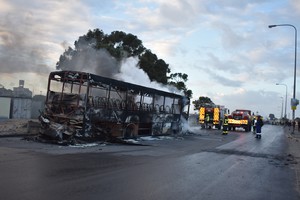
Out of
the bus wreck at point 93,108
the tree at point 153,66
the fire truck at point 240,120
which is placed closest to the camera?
the bus wreck at point 93,108

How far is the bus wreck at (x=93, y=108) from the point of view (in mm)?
16528

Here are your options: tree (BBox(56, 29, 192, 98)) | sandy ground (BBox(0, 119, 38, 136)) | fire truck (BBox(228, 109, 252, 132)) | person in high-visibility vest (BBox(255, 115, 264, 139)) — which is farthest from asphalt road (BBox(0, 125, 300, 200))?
fire truck (BBox(228, 109, 252, 132))

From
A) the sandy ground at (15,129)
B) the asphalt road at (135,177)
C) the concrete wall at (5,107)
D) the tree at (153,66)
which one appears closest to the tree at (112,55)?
the tree at (153,66)

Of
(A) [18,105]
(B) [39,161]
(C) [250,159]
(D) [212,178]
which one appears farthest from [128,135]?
(A) [18,105]

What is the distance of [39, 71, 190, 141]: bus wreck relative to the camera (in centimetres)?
1653

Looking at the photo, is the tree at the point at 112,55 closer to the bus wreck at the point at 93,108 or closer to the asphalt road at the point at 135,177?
the bus wreck at the point at 93,108

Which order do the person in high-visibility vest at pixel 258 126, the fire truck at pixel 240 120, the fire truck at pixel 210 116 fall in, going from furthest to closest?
the fire truck at pixel 240 120 → the fire truck at pixel 210 116 → the person in high-visibility vest at pixel 258 126

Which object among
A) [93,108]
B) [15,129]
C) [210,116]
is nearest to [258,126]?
[210,116]

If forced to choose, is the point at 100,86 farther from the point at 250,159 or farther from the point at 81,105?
the point at 250,159

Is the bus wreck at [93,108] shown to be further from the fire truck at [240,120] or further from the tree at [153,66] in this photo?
the fire truck at [240,120]

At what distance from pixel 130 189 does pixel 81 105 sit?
9.88 metres

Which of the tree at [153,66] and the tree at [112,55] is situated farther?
the tree at [153,66]

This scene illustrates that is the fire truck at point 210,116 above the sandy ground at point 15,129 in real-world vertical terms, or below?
above

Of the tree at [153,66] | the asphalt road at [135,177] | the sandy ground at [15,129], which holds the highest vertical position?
the tree at [153,66]
